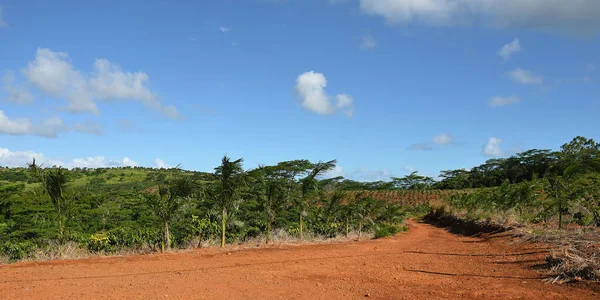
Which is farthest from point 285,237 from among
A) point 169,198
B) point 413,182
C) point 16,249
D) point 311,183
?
point 413,182

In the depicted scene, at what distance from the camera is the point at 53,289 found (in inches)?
296

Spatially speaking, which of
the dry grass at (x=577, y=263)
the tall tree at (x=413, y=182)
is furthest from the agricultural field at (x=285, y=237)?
the tall tree at (x=413, y=182)

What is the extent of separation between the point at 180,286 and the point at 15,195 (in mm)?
18600

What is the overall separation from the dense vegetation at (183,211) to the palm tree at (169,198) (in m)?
0.03

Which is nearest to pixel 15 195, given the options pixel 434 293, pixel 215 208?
pixel 215 208

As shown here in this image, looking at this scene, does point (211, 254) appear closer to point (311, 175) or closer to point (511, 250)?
point (311, 175)

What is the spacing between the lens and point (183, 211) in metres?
15.0

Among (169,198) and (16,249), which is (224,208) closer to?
(169,198)

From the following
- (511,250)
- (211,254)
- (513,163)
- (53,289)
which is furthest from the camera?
(513,163)

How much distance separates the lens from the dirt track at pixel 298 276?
708 cm

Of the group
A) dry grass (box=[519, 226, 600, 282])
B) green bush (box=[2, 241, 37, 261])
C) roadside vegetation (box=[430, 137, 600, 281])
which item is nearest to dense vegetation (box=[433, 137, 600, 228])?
roadside vegetation (box=[430, 137, 600, 281])

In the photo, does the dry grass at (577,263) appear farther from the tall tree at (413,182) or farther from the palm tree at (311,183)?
the tall tree at (413,182)

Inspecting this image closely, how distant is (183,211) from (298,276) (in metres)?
7.58

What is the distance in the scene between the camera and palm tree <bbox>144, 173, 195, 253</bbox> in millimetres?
13555
